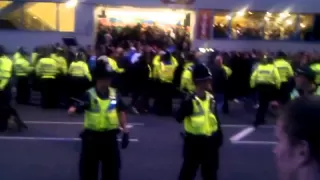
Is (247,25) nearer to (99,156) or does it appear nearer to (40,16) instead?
(40,16)

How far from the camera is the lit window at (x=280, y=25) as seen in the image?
89.4 ft

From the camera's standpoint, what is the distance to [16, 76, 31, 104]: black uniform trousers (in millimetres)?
18016

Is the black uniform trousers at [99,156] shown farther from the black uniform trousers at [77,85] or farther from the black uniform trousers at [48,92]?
the black uniform trousers at [48,92]

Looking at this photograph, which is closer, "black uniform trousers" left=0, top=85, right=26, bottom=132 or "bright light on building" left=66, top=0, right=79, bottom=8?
"black uniform trousers" left=0, top=85, right=26, bottom=132

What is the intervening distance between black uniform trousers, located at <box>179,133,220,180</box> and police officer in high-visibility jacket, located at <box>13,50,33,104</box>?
11099 millimetres

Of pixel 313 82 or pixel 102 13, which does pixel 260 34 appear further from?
pixel 313 82

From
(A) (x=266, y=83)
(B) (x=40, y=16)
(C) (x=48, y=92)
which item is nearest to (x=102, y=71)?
(A) (x=266, y=83)

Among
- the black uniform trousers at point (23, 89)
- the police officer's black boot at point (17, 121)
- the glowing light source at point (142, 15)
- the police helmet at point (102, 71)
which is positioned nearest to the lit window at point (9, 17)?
the glowing light source at point (142, 15)

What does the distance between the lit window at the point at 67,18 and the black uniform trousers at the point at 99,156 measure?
62.5 feet

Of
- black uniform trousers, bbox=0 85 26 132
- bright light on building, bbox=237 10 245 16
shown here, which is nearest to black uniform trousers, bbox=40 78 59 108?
black uniform trousers, bbox=0 85 26 132

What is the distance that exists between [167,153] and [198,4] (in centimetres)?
1542

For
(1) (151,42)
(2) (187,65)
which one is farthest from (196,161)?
(1) (151,42)

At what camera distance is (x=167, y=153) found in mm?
11672

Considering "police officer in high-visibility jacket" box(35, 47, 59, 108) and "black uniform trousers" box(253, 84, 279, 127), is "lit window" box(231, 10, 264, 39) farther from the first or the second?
"black uniform trousers" box(253, 84, 279, 127)
